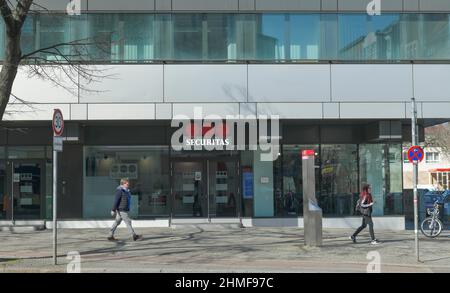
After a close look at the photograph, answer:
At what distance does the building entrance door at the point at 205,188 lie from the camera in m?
20.8

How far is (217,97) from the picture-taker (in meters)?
19.0

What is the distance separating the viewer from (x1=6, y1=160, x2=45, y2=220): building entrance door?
2081 centimetres

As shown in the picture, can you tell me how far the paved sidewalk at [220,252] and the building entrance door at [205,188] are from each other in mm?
1863

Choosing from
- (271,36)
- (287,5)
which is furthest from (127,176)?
(287,5)

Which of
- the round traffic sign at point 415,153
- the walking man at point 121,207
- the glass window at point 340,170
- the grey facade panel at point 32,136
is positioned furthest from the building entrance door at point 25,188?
the round traffic sign at point 415,153

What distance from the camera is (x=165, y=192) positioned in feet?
68.5

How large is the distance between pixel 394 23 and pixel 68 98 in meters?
11.2

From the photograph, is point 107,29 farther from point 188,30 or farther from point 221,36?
point 221,36

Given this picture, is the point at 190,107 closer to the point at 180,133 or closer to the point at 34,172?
the point at 180,133

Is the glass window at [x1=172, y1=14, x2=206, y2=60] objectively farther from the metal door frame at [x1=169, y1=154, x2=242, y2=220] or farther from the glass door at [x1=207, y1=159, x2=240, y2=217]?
the glass door at [x1=207, y1=159, x2=240, y2=217]

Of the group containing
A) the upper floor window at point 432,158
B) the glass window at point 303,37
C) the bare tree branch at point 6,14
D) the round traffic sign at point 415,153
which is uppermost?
the glass window at point 303,37

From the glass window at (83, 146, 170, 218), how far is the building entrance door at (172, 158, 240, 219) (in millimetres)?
451

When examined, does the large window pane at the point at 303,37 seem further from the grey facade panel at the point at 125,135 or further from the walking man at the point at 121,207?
the walking man at the point at 121,207
